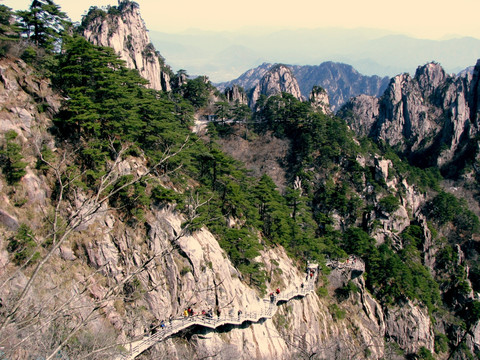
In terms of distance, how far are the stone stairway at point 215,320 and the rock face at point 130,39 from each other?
138ft

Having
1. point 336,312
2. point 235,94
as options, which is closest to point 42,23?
point 336,312

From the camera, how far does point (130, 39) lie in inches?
2340

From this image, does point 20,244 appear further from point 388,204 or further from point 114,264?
point 388,204

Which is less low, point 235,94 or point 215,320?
point 235,94

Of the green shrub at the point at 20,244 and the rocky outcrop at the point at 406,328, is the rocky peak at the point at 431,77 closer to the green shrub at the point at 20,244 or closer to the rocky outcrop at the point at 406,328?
the rocky outcrop at the point at 406,328

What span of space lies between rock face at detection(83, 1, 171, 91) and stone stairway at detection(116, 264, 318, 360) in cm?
4195

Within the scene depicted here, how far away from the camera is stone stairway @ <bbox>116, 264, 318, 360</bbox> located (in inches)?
642

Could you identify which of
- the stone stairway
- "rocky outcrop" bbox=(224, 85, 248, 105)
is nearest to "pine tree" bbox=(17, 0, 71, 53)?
the stone stairway

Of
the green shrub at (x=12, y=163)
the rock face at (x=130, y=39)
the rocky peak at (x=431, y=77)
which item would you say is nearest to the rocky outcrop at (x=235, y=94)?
the rock face at (x=130, y=39)

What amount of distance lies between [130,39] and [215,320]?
53.6 metres

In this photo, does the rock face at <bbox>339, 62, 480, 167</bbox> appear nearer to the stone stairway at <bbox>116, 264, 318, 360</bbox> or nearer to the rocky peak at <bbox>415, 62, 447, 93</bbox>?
the rocky peak at <bbox>415, 62, 447, 93</bbox>

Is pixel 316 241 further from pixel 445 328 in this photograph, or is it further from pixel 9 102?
pixel 9 102

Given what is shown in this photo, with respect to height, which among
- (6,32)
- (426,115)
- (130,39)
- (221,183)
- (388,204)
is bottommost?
(388,204)

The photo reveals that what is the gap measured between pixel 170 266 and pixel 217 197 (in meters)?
8.74
